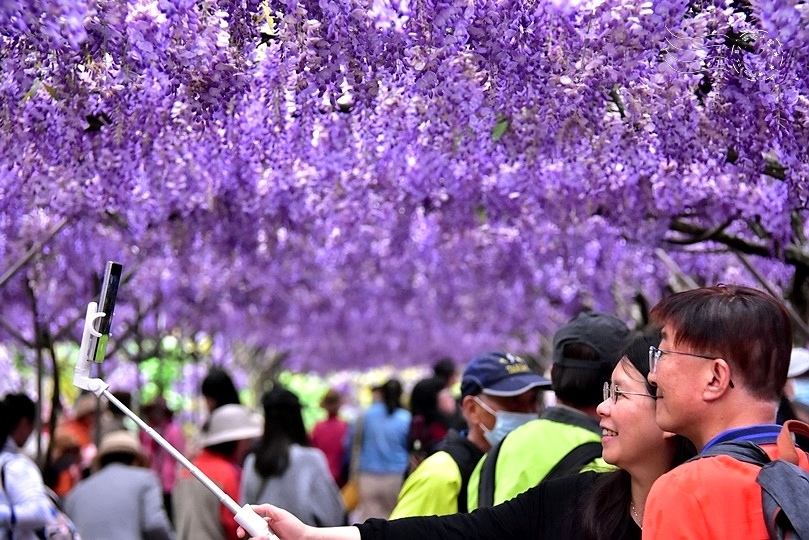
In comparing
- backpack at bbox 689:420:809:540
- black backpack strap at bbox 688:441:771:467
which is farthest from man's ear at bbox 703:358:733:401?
backpack at bbox 689:420:809:540

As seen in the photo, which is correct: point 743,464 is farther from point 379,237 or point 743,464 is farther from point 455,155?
point 379,237

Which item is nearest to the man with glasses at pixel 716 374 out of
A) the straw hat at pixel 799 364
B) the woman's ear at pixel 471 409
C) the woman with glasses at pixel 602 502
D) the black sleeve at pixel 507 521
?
the woman with glasses at pixel 602 502

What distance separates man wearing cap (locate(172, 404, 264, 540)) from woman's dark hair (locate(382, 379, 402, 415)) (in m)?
4.82

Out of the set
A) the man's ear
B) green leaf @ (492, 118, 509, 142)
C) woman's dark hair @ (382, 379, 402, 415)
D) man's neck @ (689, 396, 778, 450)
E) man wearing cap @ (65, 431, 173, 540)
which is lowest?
man wearing cap @ (65, 431, 173, 540)

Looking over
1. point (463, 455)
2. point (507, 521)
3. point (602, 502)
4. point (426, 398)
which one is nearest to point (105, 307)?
point (507, 521)

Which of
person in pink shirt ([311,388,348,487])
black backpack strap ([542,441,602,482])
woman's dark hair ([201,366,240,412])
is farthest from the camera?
person in pink shirt ([311,388,348,487])

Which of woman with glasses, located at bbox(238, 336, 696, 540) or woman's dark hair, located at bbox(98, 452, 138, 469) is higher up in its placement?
woman with glasses, located at bbox(238, 336, 696, 540)

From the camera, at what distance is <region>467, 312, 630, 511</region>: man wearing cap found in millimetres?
4129

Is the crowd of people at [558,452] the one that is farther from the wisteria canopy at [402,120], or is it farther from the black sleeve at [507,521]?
the wisteria canopy at [402,120]

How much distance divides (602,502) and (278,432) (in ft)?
13.1

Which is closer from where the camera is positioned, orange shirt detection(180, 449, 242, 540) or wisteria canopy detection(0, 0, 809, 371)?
wisteria canopy detection(0, 0, 809, 371)

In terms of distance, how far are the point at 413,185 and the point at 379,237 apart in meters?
3.76

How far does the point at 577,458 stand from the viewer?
4113mm

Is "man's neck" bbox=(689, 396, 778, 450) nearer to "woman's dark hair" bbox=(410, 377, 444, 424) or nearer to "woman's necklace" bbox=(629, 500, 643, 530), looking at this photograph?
"woman's necklace" bbox=(629, 500, 643, 530)
